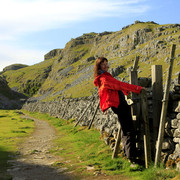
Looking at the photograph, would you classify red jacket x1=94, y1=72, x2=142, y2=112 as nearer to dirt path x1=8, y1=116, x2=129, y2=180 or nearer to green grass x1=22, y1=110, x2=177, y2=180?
green grass x1=22, y1=110, x2=177, y2=180

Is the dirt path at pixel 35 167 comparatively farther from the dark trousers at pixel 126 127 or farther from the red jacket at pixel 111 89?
the red jacket at pixel 111 89

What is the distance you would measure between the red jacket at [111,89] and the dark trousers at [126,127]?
1.12 ft

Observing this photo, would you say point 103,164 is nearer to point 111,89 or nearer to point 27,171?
point 27,171

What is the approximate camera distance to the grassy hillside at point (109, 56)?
59.3m

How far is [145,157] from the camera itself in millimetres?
6852

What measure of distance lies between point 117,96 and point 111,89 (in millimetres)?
307

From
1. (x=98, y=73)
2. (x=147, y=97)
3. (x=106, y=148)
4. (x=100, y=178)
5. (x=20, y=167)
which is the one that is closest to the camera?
(x=100, y=178)

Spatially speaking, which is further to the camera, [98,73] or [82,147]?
[82,147]

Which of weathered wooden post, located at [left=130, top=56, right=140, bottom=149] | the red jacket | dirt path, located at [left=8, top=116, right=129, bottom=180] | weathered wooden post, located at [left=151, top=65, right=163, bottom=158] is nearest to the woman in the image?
the red jacket

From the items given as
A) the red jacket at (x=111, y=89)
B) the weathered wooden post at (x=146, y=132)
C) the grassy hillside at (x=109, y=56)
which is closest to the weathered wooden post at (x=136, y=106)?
the weathered wooden post at (x=146, y=132)

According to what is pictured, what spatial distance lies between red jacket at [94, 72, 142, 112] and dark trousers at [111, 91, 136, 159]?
0.34m

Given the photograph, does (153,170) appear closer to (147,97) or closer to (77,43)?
(147,97)

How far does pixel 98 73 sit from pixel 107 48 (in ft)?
368

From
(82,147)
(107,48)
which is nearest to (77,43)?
(107,48)
